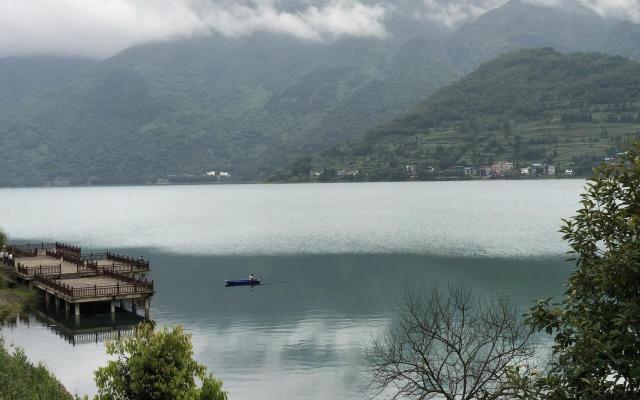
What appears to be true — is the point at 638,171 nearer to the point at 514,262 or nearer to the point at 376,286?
the point at 376,286

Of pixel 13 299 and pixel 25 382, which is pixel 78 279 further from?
pixel 25 382

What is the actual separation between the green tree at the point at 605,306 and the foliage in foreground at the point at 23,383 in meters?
18.7

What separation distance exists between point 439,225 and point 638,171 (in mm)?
138502

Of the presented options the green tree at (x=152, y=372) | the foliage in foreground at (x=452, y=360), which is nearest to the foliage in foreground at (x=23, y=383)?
the green tree at (x=152, y=372)

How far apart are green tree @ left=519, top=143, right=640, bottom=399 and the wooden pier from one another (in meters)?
52.0

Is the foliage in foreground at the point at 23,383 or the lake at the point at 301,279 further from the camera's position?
the lake at the point at 301,279

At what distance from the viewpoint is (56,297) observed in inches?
2603

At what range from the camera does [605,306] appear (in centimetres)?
1606

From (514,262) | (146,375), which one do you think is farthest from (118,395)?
(514,262)

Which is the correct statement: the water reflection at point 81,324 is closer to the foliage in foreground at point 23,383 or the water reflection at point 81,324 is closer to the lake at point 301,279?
the lake at point 301,279

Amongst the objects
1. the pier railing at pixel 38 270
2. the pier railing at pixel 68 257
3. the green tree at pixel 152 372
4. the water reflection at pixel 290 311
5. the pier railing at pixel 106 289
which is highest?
the green tree at pixel 152 372

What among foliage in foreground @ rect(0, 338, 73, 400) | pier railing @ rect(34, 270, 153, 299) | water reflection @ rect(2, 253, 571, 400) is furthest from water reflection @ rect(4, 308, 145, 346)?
foliage in foreground @ rect(0, 338, 73, 400)

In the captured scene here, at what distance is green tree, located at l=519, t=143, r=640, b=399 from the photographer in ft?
48.5

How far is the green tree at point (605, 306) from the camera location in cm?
1478
